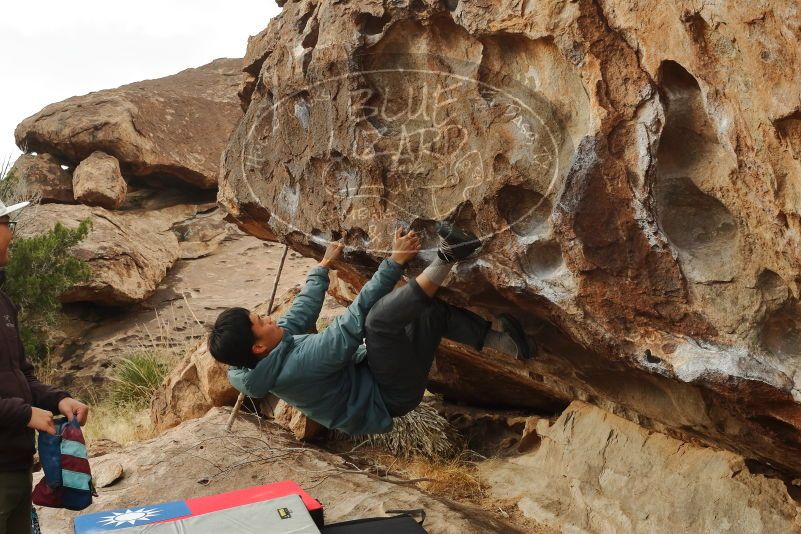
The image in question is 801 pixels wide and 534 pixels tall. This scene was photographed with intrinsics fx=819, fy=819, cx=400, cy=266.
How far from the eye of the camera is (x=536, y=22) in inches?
124

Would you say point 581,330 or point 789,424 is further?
point 581,330

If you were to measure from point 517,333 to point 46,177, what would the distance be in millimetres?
10140

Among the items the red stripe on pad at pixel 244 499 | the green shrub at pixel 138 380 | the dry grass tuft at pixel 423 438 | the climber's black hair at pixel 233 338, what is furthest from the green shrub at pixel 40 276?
the climber's black hair at pixel 233 338

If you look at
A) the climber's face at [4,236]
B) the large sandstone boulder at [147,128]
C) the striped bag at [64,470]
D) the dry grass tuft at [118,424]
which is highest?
the large sandstone boulder at [147,128]

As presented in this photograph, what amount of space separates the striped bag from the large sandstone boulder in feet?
31.9

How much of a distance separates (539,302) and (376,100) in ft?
4.15

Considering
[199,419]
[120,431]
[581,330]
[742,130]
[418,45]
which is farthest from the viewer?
[120,431]

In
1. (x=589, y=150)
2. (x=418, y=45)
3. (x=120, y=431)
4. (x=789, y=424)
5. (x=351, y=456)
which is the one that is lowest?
(x=120, y=431)

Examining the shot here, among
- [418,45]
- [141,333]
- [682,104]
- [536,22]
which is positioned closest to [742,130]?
[682,104]

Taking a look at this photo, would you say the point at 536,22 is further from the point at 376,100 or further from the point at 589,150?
the point at 376,100

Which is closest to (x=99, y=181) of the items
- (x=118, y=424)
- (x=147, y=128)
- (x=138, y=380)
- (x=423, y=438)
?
(x=147, y=128)

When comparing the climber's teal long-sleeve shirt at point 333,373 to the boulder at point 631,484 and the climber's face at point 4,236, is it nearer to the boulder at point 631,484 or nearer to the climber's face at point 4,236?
the climber's face at point 4,236

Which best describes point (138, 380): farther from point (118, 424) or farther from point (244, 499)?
point (244, 499)

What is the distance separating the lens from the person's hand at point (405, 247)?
3.70 meters
